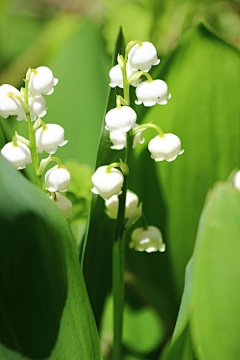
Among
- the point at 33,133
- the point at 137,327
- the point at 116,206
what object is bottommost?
the point at 137,327

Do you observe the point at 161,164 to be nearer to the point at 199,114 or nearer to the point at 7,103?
the point at 199,114

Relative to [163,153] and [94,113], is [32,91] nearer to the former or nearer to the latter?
[163,153]

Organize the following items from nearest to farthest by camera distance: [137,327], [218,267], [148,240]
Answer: [218,267] → [148,240] → [137,327]

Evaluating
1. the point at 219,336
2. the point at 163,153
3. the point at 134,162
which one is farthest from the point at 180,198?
the point at 219,336

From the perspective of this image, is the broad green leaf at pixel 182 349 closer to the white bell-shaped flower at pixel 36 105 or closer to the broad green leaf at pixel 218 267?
the broad green leaf at pixel 218 267

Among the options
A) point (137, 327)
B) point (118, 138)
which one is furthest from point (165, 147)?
point (137, 327)

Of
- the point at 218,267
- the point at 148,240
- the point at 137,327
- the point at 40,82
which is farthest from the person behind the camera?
the point at 137,327

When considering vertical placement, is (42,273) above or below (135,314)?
above

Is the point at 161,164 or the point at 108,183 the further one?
the point at 161,164
